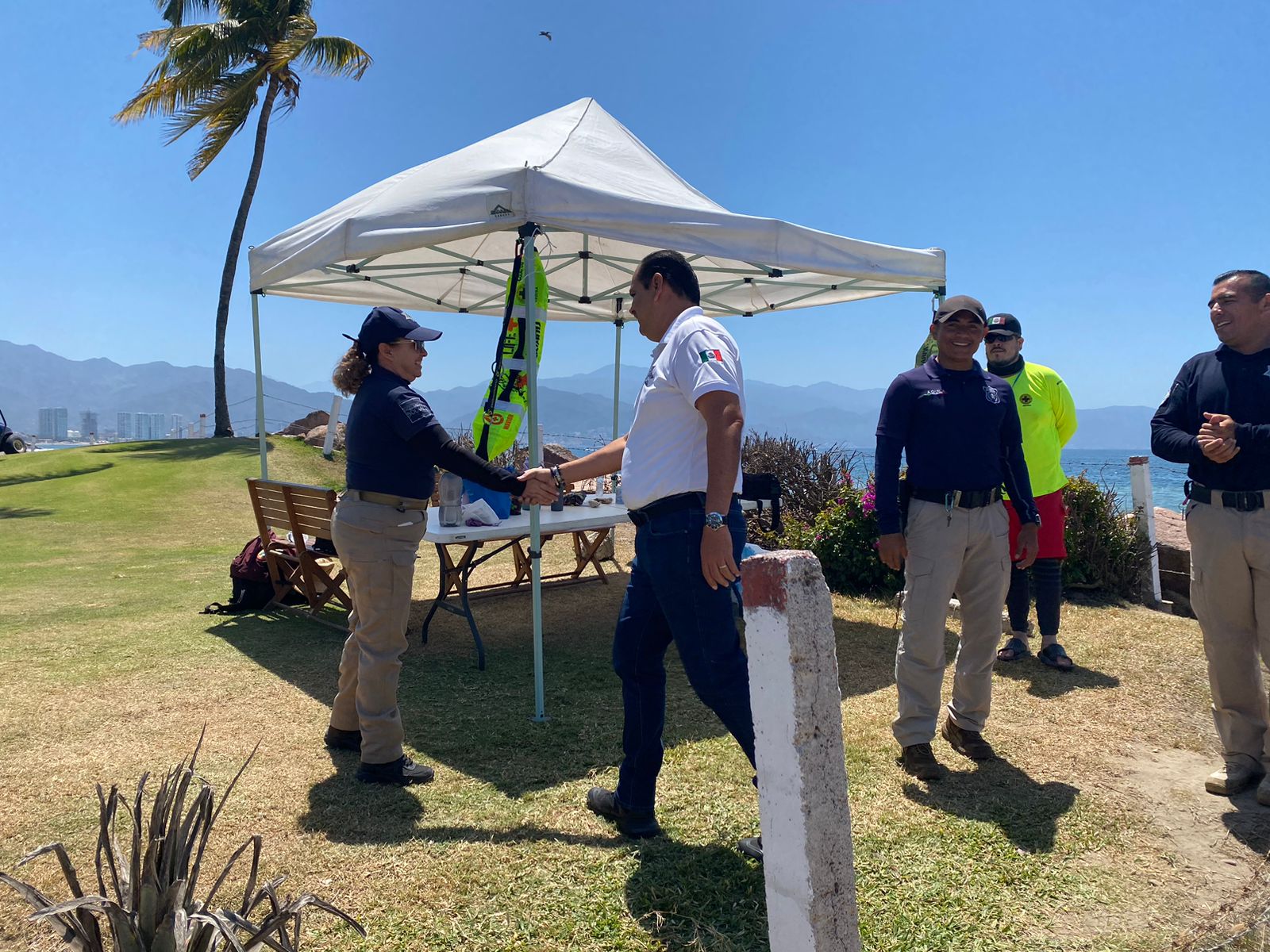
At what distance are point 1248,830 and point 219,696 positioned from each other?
4.80 m

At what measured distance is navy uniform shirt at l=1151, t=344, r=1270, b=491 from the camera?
10.0 feet

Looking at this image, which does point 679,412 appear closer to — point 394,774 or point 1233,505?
point 394,774

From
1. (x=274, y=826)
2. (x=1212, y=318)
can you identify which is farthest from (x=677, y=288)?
(x=274, y=826)

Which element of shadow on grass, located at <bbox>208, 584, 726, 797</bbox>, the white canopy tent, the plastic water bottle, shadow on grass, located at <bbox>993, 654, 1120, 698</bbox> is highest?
the white canopy tent

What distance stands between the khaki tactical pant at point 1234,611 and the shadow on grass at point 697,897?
7.01 ft

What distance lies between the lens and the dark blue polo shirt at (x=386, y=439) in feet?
10.7

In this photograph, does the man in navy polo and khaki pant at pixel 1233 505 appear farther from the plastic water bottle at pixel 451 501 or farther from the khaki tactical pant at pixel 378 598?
the plastic water bottle at pixel 451 501

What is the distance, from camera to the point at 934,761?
341cm

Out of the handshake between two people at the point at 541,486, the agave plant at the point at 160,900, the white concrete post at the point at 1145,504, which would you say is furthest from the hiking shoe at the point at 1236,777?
the white concrete post at the point at 1145,504

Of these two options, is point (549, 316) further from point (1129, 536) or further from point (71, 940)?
point (71, 940)

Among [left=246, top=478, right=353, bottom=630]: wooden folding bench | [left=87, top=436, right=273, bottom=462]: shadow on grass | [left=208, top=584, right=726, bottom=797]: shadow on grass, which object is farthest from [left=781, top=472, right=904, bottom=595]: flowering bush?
[left=87, top=436, right=273, bottom=462]: shadow on grass

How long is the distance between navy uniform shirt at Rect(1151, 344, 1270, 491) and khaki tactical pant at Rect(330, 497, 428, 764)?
309 centimetres

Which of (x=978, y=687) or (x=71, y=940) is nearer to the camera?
(x=71, y=940)

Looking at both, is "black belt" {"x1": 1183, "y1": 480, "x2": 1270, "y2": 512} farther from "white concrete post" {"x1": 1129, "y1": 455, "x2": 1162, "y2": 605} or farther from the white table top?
"white concrete post" {"x1": 1129, "y1": 455, "x2": 1162, "y2": 605}
